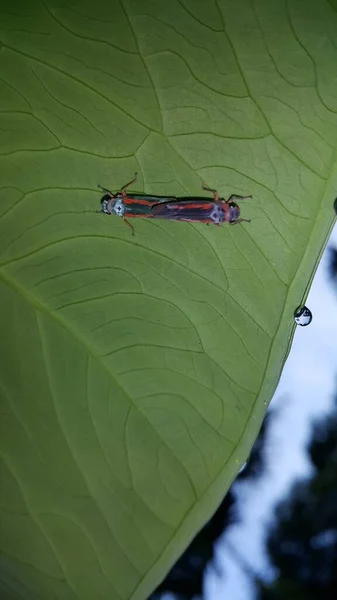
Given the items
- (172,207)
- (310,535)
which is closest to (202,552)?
(310,535)

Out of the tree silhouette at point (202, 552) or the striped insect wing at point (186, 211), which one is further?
the tree silhouette at point (202, 552)

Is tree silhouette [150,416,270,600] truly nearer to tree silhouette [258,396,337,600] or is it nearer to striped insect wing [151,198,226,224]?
tree silhouette [258,396,337,600]

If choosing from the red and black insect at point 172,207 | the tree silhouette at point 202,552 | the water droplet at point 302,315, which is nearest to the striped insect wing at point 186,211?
the red and black insect at point 172,207

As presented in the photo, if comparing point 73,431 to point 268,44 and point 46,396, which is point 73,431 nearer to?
point 46,396

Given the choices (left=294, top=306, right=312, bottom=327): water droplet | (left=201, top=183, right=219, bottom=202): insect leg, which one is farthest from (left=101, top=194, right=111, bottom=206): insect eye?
(left=294, top=306, right=312, bottom=327): water droplet

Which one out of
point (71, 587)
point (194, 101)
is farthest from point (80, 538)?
point (194, 101)

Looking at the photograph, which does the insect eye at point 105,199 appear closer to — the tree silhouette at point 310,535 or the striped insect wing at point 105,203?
the striped insect wing at point 105,203
